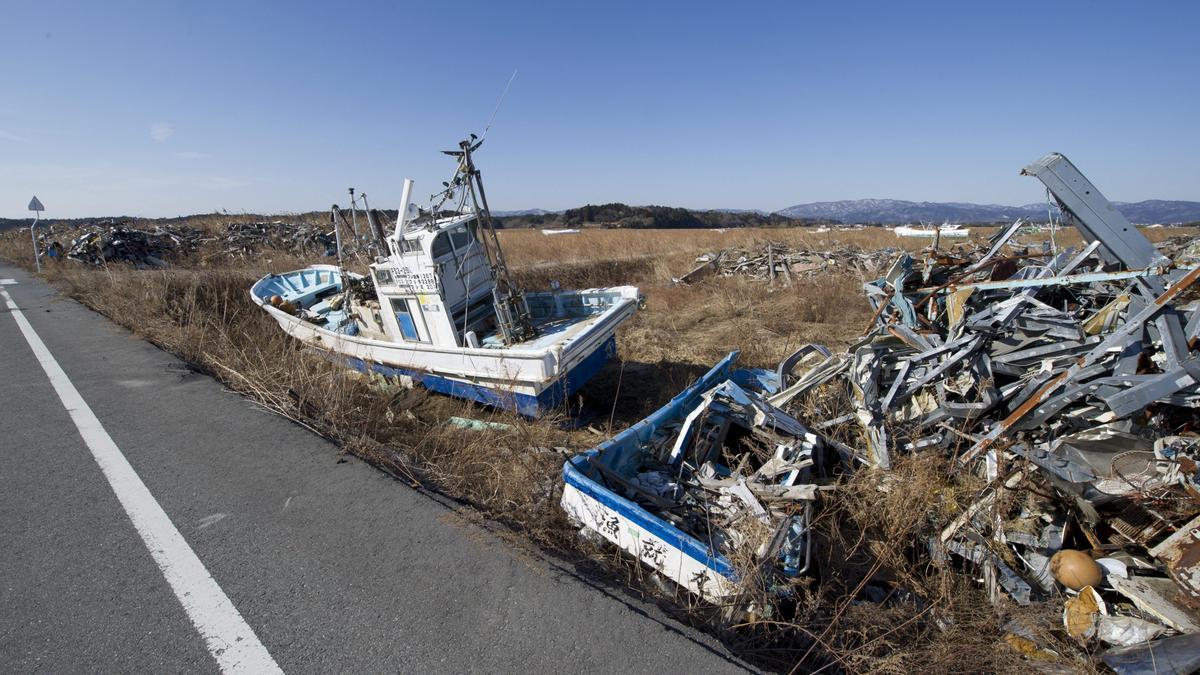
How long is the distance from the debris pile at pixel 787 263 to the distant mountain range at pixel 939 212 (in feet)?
27.0

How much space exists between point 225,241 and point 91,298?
13.5 metres

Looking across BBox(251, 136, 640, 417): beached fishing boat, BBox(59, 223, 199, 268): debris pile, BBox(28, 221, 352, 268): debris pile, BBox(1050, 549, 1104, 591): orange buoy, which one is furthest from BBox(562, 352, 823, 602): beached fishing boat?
BBox(59, 223, 199, 268): debris pile

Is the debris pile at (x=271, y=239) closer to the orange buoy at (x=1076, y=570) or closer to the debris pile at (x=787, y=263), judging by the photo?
the debris pile at (x=787, y=263)

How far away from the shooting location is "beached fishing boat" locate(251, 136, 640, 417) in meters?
5.93

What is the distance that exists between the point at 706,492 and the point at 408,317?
522 cm

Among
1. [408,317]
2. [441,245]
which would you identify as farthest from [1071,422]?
[408,317]

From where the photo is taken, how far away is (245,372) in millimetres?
5340

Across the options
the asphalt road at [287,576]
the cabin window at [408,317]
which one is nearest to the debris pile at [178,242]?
→ the cabin window at [408,317]

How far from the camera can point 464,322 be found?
710 centimetres

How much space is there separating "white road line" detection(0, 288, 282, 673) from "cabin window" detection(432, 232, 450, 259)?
363cm

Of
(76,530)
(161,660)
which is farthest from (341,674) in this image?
(76,530)

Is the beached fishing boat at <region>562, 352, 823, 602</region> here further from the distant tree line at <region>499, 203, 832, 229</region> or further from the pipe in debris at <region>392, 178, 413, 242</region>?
the distant tree line at <region>499, 203, 832, 229</region>

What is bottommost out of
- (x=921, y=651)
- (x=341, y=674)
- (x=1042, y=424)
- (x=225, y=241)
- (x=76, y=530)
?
(x=921, y=651)

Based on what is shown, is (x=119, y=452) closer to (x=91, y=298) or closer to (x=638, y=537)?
(x=638, y=537)
